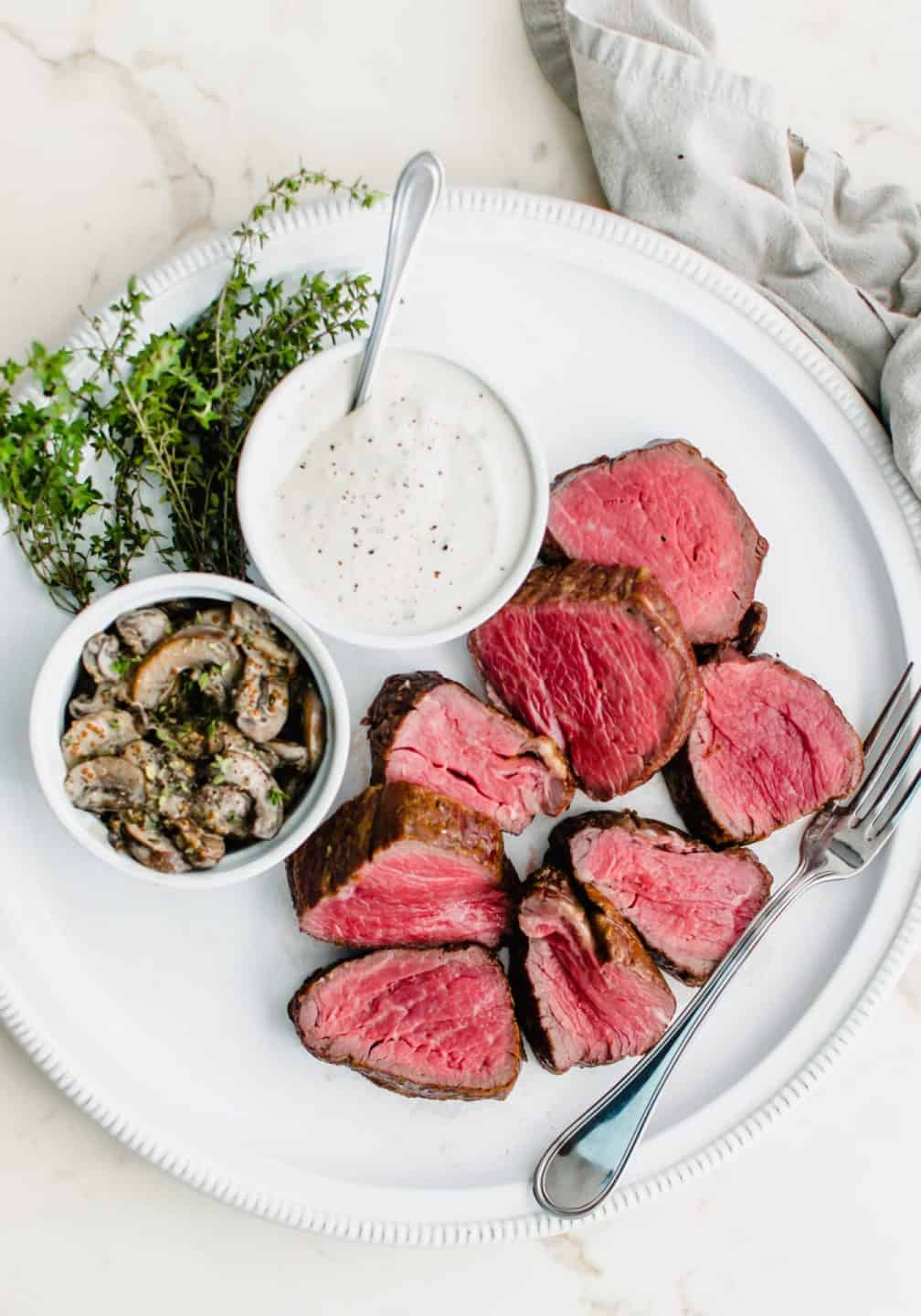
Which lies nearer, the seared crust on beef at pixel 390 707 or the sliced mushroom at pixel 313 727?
the sliced mushroom at pixel 313 727

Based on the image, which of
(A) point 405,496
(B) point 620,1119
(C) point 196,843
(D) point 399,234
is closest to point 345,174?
(D) point 399,234

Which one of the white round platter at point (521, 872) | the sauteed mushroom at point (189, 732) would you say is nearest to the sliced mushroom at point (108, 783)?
the sauteed mushroom at point (189, 732)

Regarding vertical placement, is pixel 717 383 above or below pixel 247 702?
above

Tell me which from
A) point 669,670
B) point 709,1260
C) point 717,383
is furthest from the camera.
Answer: point 709,1260

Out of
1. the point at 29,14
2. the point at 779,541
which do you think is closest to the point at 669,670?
the point at 779,541

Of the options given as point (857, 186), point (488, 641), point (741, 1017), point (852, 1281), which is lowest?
point (852, 1281)

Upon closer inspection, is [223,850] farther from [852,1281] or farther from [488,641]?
[852,1281]

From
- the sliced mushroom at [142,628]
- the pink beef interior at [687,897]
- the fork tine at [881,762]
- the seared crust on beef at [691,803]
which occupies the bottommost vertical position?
the pink beef interior at [687,897]

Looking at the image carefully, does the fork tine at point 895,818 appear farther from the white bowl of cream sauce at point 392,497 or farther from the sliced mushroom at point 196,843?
the sliced mushroom at point 196,843
